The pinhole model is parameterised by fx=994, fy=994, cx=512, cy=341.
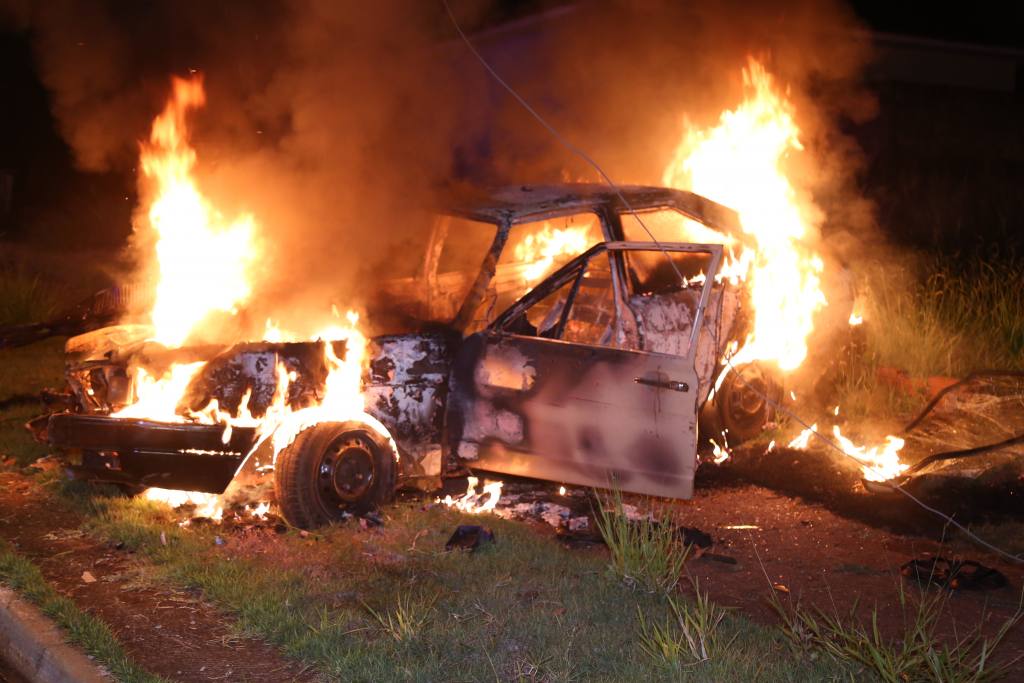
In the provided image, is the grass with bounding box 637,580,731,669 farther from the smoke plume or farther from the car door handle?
the smoke plume

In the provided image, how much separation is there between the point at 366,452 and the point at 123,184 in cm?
1324

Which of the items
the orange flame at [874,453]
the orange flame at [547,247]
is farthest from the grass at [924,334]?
the orange flame at [547,247]

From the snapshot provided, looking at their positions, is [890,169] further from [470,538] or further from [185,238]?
[470,538]

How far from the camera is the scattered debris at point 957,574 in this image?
503 cm

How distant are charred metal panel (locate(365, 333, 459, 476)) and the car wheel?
222 centimetres

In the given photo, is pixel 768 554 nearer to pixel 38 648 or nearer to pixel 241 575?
pixel 241 575

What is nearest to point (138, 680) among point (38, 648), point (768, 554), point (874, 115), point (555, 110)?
point (38, 648)

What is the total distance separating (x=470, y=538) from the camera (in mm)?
5527

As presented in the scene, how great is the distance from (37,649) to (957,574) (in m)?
4.41

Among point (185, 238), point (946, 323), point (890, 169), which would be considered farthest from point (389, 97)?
point (890, 169)

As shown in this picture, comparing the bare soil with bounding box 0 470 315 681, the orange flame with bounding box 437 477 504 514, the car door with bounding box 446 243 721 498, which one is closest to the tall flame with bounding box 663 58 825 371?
the car door with bounding box 446 243 721 498

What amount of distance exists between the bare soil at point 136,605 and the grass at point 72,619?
79 mm

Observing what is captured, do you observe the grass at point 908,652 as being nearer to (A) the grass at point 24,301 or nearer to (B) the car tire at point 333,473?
(B) the car tire at point 333,473

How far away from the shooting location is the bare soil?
411cm
